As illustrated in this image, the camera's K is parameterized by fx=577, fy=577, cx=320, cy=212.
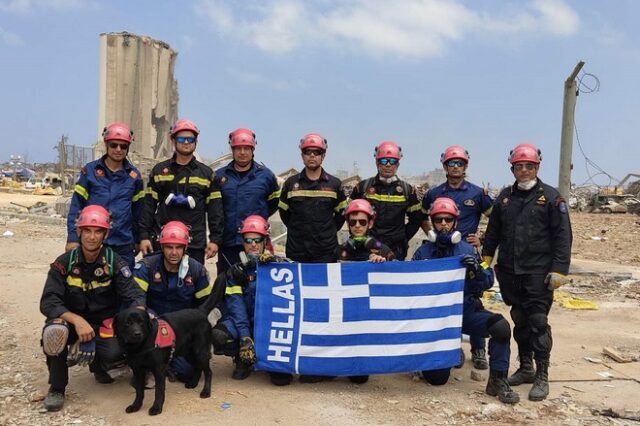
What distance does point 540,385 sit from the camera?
5445 mm

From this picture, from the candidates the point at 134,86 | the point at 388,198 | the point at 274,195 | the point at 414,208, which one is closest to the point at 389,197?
the point at 388,198

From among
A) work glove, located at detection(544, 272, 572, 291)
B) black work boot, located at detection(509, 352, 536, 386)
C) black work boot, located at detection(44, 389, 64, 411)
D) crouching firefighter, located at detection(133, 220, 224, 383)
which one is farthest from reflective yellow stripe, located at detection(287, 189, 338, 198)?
black work boot, located at detection(44, 389, 64, 411)

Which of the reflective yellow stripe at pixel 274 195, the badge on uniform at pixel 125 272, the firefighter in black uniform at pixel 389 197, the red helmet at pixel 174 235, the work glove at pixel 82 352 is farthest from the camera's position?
the reflective yellow stripe at pixel 274 195

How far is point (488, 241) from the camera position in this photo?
6.14 metres

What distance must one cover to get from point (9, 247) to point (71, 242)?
1016 cm

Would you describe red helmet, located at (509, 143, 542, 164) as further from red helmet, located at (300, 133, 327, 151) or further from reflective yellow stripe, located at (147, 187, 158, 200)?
reflective yellow stripe, located at (147, 187, 158, 200)

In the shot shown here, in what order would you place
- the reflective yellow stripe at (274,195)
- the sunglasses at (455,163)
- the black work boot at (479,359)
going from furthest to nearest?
1. the reflective yellow stripe at (274,195)
2. the sunglasses at (455,163)
3. the black work boot at (479,359)

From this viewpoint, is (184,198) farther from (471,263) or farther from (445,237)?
(471,263)

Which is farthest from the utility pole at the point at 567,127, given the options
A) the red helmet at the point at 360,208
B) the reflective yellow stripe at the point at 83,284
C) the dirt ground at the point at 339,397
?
the reflective yellow stripe at the point at 83,284

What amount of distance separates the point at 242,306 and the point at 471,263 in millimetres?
2312

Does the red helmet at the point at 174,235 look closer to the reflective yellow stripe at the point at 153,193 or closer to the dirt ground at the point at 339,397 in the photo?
the reflective yellow stripe at the point at 153,193

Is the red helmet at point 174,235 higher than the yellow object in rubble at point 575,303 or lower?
higher

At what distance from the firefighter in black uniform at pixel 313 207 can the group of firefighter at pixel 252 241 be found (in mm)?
14

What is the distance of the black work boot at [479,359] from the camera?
20.5ft
